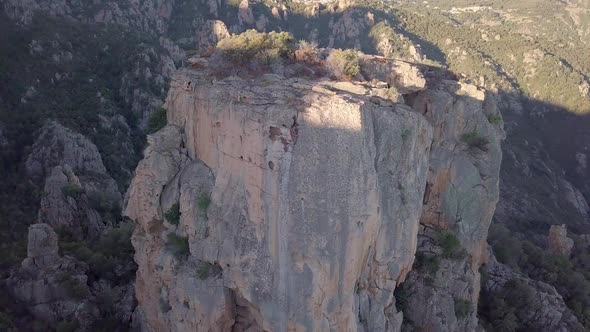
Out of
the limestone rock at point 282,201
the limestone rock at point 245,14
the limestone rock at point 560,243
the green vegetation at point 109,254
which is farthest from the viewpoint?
the limestone rock at point 245,14

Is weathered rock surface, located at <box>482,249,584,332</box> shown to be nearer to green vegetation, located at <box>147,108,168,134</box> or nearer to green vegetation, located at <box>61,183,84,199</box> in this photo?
green vegetation, located at <box>147,108,168,134</box>

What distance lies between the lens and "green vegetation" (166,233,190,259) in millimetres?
19438

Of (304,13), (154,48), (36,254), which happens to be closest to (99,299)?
(36,254)

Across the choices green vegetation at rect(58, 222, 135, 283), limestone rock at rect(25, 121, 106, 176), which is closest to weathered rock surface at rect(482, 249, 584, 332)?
green vegetation at rect(58, 222, 135, 283)

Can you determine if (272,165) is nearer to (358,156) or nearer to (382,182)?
(358,156)

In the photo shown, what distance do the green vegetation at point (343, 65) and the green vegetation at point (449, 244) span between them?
892 cm

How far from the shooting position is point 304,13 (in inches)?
4742

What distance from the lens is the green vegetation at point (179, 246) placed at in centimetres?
1944

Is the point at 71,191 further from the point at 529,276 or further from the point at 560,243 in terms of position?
the point at 560,243

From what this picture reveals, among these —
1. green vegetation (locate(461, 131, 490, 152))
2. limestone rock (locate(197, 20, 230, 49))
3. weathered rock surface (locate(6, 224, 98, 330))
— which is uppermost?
green vegetation (locate(461, 131, 490, 152))

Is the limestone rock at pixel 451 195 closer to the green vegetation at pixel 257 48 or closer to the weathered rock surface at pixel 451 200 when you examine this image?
the weathered rock surface at pixel 451 200

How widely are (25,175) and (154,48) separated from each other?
1301 inches

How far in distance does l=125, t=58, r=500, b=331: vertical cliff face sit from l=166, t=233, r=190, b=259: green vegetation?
0.20ft

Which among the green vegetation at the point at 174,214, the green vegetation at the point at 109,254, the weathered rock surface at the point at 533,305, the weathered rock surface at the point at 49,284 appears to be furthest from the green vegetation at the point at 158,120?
the weathered rock surface at the point at 533,305
